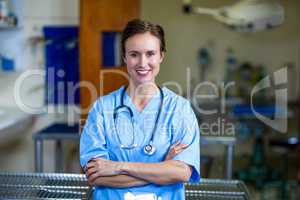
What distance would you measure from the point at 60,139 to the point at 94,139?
151cm

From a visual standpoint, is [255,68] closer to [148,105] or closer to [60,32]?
[60,32]

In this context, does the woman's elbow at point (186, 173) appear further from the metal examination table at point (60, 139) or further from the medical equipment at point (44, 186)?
the metal examination table at point (60, 139)

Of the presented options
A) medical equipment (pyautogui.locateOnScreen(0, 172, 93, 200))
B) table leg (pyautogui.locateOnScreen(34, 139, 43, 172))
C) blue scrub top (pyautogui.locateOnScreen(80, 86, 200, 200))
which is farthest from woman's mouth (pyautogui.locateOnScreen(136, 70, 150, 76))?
table leg (pyautogui.locateOnScreen(34, 139, 43, 172))

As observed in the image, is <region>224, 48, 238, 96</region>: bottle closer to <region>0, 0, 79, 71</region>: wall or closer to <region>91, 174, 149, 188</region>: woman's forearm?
<region>0, 0, 79, 71</region>: wall

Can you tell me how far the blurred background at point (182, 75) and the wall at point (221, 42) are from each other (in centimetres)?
1

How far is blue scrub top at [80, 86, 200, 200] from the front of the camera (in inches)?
43.3

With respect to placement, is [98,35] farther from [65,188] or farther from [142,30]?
[142,30]

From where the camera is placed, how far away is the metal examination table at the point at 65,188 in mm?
1502

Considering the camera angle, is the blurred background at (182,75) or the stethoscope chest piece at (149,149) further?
the blurred background at (182,75)

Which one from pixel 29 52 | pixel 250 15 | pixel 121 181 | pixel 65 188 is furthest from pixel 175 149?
pixel 250 15

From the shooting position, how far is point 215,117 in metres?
2.96

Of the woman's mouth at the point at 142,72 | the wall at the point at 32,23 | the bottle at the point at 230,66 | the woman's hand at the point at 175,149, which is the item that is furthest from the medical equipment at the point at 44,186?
the bottle at the point at 230,66

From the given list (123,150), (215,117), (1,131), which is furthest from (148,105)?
(215,117)

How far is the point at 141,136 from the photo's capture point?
3.59 ft
